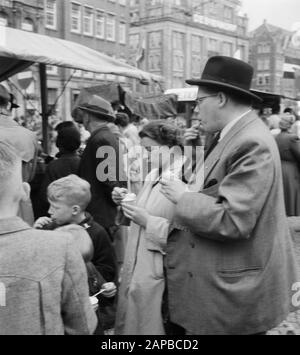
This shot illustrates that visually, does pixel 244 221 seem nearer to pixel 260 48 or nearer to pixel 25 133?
pixel 25 133

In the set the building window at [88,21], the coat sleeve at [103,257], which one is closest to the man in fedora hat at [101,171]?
the coat sleeve at [103,257]

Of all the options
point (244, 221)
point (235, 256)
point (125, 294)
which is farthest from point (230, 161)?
point (125, 294)

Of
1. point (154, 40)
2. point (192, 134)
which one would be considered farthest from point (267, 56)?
point (192, 134)

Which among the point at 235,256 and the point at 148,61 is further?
the point at 148,61

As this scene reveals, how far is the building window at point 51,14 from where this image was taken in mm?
29688

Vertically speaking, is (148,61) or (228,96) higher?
(148,61)

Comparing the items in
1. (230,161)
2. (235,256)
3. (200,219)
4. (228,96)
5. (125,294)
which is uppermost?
(228,96)

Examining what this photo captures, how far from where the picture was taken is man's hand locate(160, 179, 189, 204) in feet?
6.82

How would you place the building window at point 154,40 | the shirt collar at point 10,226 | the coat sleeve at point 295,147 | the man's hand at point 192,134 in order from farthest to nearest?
the building window at point 154,40
the coat sleeve at point 295,147
the man's hand at point 192,134
the shirt collar at point 10,226

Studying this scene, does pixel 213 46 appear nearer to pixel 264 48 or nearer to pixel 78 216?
pixel 264 48

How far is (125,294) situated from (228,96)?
1.30m

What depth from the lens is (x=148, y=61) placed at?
49438 millimetres

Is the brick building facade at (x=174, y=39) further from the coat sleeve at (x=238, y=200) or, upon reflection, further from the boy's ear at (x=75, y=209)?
the coat sleeve at (x=238, y=200)

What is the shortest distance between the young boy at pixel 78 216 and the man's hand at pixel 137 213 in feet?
1.20
